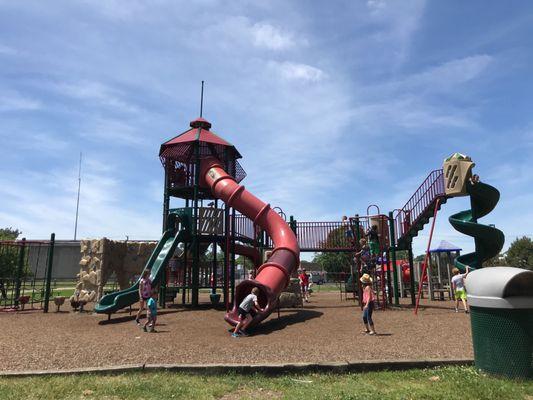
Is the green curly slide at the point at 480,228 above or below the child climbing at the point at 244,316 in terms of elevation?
above

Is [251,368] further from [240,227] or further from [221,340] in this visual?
[240,227]

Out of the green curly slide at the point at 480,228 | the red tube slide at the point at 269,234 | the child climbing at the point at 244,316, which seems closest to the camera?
the child climbing at the point at 244,316

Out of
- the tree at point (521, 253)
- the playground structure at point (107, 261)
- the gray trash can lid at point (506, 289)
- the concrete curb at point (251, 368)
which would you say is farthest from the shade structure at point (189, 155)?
the tree at point (521, 253)

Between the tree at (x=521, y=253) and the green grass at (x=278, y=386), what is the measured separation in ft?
210

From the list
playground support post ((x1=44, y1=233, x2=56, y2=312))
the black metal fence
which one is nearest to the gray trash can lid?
the black metal fence

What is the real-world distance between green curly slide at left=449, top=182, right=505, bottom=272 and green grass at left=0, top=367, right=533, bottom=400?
923cm

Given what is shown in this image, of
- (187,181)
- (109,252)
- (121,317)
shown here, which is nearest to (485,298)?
(121,317)

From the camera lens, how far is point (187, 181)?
17703 millimetres

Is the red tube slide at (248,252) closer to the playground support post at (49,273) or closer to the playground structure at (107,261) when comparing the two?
the playground support post at (49,273)

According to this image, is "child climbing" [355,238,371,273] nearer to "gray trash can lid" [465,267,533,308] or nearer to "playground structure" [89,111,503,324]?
"playground structure" [89,111,503,324]

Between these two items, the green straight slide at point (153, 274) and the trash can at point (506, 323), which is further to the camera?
the green straight slide at point (153, 274)

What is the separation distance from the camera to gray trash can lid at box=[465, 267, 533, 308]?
5.62m

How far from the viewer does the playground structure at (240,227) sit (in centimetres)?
1376

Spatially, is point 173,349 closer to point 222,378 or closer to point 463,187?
point 222,378
